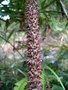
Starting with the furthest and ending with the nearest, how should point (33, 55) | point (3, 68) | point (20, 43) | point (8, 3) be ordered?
point (3, 68), point (20, 43), point (8, 3), point (33, 55)

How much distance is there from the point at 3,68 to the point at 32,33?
1918 mm

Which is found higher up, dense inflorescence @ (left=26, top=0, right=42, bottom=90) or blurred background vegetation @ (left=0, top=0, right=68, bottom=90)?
blurred background vegetation @ (left=0, top=0, right=68, bottom=90)

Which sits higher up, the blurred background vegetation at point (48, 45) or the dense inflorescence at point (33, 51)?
the blurred background vegetation at point (48, 45)

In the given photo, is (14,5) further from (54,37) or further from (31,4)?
(54,37)

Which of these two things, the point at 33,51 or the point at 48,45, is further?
the point at 48,45

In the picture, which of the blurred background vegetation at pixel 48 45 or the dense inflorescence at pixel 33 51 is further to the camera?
the blurred background vegetation at pixel 48 45

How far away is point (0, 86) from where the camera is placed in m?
2.55

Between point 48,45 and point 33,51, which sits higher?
point 48,45

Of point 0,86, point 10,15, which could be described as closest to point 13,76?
point 0,86

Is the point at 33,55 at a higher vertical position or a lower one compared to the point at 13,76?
lower

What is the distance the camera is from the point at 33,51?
821 mm

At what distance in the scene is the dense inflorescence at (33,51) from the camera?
2.67 feet

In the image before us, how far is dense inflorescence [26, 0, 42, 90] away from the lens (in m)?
0.81

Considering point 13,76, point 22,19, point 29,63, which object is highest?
point 22,19
